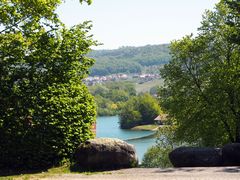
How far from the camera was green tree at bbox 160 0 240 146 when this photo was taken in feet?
100

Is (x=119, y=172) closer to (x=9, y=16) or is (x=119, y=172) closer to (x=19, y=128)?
(x=19, y=128)

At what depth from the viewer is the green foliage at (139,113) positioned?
140 m

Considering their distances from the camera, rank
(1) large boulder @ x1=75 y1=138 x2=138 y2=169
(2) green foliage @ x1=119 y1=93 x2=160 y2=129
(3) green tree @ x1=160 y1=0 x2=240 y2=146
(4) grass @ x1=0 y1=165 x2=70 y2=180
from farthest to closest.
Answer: (2) green foliage @ x1=119 y1=93 x2=160 y2=129 < (3) green tree @ x1=160 y1=0 x2=240 y2=146 < (1) large boulder @ x1=75 y1=138 x2=138 y2=169 < (4) grass @ x1=0 y1=165 x2=70 y2=180

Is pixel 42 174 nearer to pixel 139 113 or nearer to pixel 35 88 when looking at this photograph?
pixel 35 88

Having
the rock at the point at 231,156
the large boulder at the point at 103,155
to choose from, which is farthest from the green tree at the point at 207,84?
the large boulder at the point at 103,155

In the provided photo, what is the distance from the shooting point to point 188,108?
3272 centimetres

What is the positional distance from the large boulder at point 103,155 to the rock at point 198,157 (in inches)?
88.2

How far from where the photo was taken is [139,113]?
142m

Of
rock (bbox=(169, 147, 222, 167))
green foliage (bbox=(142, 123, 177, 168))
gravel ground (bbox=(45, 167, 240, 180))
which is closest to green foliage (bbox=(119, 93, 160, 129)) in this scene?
green foliage (bbox=(142, 123, 177, 168))

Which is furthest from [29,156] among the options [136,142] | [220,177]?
[136,142]

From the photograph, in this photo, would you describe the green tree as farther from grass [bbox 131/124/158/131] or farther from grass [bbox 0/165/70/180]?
grass [bbox 131/124/158/131]

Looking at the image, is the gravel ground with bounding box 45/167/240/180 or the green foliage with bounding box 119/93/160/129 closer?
the gravel ground with bounding box 45/167/240/180

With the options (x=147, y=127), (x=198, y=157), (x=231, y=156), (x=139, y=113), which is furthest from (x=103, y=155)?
(x=139, y=113)

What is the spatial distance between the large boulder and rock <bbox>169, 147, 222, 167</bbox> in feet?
7.35
